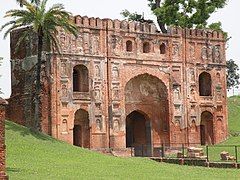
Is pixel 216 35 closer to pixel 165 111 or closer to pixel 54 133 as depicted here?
pixel 165 111

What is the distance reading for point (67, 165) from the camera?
2647 centimetres

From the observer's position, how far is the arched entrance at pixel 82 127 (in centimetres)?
4025

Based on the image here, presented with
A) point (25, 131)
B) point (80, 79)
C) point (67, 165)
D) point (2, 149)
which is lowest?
point (67, 165)

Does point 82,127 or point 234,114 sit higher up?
point 234,114

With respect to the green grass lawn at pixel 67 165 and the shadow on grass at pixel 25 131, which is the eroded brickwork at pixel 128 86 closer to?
the shadow on grass at pixel 25 131

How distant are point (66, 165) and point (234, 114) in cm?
3100

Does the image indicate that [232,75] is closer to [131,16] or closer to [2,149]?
[131,16]

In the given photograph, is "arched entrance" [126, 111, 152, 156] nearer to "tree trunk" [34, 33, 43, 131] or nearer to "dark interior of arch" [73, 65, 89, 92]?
"dark interior of arch" [73, 65, 89, 92]

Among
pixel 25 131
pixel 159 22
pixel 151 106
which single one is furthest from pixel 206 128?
pixel 25 131

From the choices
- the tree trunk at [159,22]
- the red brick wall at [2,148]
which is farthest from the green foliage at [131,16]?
the red brick wall at [2,148]

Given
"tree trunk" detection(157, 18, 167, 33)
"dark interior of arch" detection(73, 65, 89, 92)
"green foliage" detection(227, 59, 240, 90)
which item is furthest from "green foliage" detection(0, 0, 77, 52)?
"green foliage" detection(227, 59, 240, 90)

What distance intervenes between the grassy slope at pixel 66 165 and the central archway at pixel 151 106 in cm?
1042

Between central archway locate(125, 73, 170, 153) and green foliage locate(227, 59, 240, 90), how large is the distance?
28.9 metres

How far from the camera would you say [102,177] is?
22.4 meters
